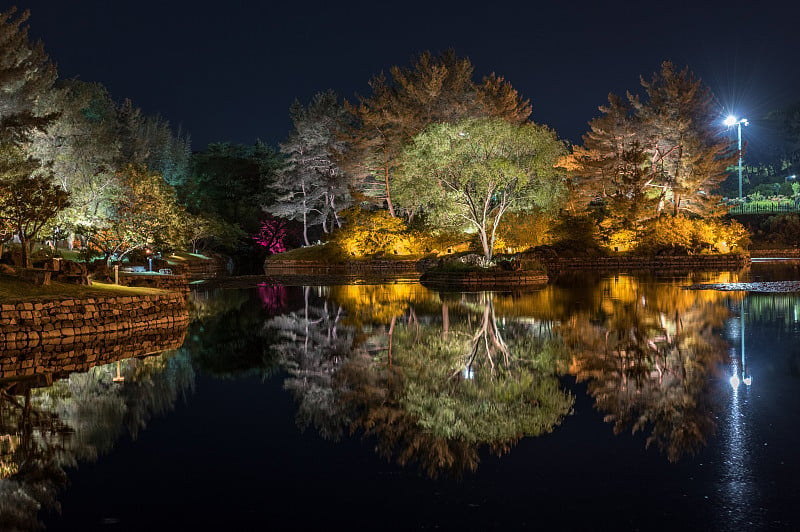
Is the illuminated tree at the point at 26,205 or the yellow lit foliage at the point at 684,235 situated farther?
the yellow lit foliage at the point at 684,235

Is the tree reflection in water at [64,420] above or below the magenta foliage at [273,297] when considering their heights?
below

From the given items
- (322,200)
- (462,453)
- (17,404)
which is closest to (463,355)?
(462,453)

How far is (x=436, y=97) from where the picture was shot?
2136 inches

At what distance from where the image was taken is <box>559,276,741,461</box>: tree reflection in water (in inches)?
313

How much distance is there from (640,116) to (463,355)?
1872 inches

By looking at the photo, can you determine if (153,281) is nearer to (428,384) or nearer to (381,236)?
(428,384)

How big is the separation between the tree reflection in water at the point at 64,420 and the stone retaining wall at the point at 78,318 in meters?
3.52

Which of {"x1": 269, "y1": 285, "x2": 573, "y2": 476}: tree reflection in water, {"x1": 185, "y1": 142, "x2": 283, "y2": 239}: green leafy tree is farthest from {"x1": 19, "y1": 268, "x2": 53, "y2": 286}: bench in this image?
{"x1": 185, "y1": 142, "x2": 283, "y2": 239}: green leafy tree

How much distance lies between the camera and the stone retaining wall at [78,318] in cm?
1468

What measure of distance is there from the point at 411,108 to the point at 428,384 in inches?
1809

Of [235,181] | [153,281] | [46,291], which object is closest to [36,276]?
[46,291]

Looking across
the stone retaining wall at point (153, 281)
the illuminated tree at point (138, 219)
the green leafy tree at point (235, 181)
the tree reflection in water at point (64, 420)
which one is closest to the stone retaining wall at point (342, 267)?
the illuminated tree at point (138, 219)

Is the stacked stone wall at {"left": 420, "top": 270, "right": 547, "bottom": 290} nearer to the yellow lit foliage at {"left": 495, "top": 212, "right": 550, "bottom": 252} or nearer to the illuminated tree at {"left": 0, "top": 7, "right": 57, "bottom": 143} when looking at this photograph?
the yellow lit foliage at {"left": 495, "top": 212, "right": 550, "bottom": 252}

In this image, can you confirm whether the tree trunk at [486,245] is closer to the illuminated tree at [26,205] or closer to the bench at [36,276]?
the illuminated tree at [26,205]
